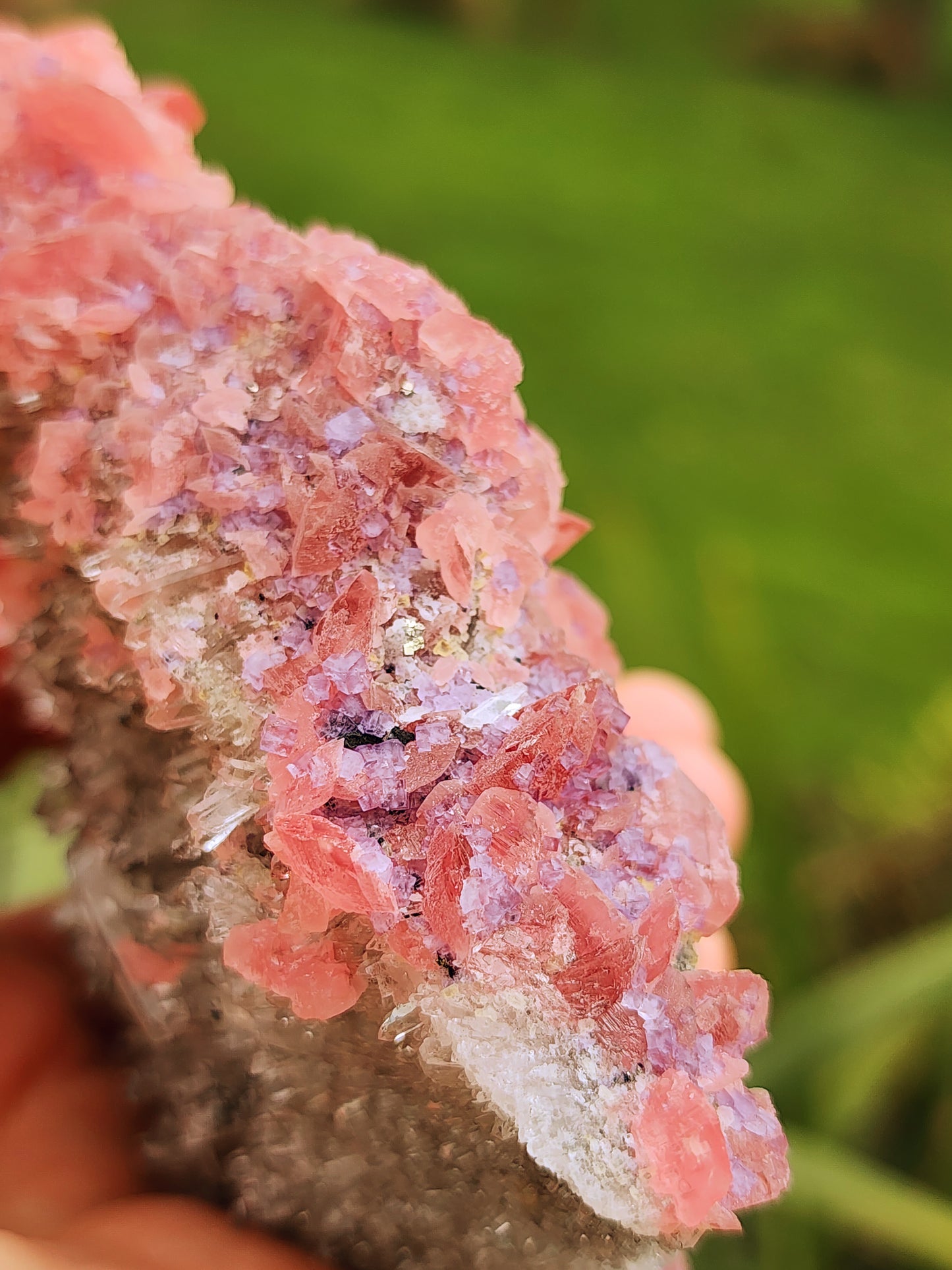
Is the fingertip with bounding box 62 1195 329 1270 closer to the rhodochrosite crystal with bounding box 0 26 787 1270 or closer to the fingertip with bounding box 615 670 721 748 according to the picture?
the rhodochrosite crystal with bounding box 0 26 787 1270

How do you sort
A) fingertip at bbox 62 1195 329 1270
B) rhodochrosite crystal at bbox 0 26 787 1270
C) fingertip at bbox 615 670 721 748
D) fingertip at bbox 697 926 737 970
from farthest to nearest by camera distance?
fingertip at bbox 615 670 721 748 → fingertip at bbox 697 926 737 970 → fingertip at bbox 62 1195 329 1270 → rhodochrosite crystal at bbox 0 26 787 1270

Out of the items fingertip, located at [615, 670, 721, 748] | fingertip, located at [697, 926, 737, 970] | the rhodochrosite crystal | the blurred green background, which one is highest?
the rhodochrosite crystal

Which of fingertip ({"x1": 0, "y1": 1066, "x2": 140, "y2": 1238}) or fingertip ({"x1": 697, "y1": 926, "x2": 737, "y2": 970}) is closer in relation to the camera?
fingertip ({"x1": 0, "y1": 1066, "x2": 140, "y2": 1238})

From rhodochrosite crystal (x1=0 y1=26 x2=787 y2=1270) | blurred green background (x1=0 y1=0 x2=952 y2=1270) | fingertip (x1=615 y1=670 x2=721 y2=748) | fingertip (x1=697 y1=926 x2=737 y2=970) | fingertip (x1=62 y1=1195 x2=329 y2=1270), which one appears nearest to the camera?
rhodochrosite crystal (x1=0 y1=26 x2=787 y2=1270)

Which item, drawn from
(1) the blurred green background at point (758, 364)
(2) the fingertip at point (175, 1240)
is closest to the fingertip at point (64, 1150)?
(2) the fingertip at point (175, 1240)

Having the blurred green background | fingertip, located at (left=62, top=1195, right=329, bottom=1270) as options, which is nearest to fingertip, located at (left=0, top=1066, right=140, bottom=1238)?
fingertip, located at (left=62, top=1195, right=329, bottom=1270)

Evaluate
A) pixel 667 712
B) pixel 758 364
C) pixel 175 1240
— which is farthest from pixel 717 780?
pixel 758 364

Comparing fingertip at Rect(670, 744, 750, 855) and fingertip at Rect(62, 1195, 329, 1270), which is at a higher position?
fingertip at Rect(670, 744, 750, 855)

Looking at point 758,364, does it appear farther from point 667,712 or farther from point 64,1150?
point 64,1150
